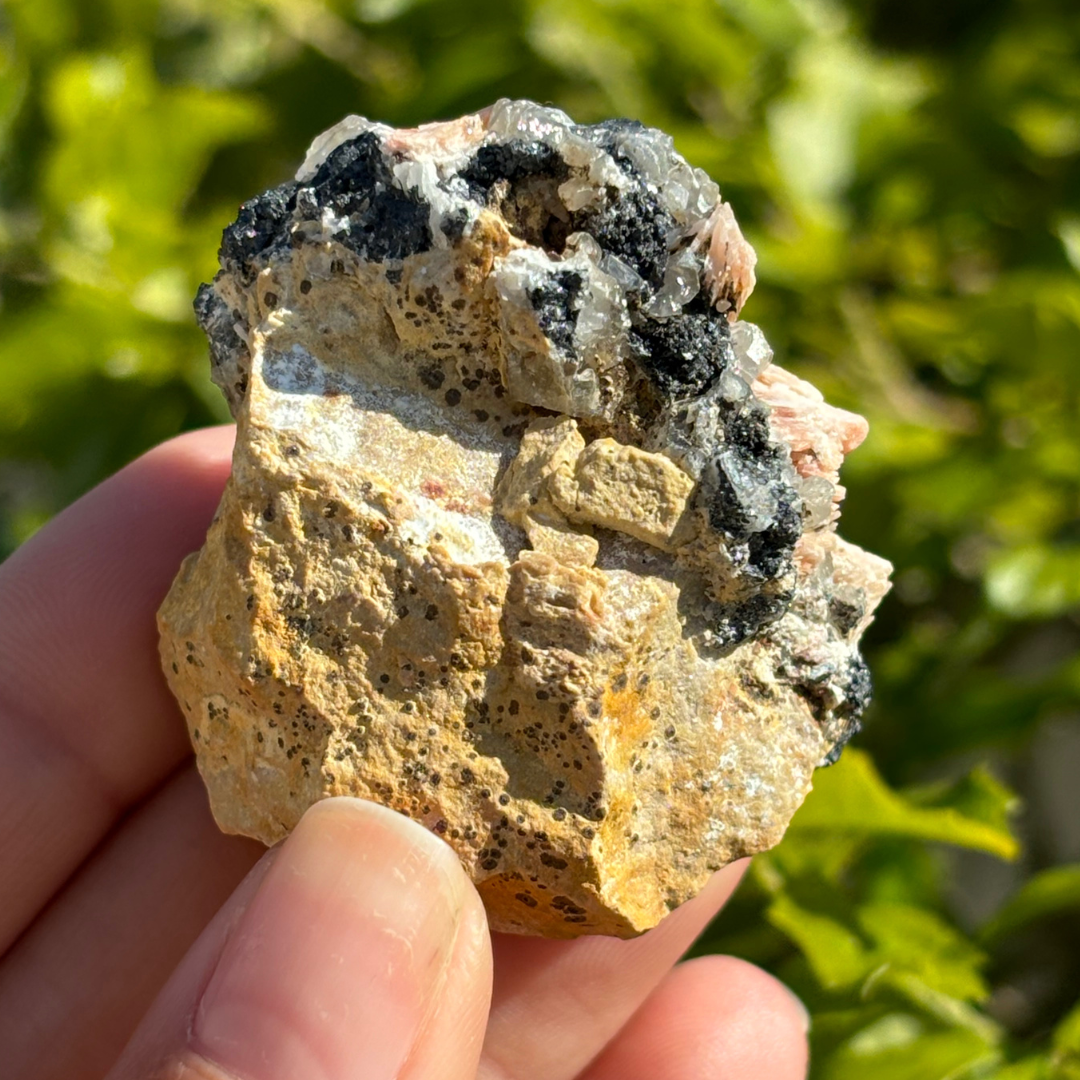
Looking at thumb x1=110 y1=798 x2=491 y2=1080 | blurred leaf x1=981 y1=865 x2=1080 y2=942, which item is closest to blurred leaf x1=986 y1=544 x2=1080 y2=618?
blurred leaf x1=981 y1=865 x2=1080 y2=942

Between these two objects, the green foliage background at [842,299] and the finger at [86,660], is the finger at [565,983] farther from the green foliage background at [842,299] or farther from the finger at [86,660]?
the finger at [86,660]

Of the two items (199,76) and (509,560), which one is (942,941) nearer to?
(509,560)

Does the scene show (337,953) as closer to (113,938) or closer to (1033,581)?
(113,938)

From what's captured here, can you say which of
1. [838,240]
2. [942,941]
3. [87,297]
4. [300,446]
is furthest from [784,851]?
[87,297]

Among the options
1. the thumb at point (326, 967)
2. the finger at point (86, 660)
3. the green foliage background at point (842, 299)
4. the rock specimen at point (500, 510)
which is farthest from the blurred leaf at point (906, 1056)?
the finger at point (86, 660)

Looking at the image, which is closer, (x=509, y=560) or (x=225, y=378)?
(x=509, y=560)

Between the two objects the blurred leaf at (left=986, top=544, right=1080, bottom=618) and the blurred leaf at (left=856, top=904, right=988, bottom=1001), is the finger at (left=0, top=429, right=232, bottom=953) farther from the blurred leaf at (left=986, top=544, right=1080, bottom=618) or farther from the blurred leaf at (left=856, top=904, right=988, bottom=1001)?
the blurred leaf at (left=986, top=544, right=1080, bottom=618)
